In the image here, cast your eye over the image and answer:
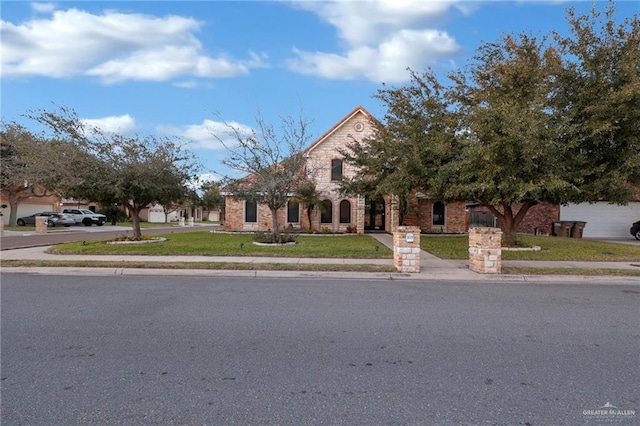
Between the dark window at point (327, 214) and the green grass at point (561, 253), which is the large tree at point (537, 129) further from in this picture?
the dark window at point (327, 214)

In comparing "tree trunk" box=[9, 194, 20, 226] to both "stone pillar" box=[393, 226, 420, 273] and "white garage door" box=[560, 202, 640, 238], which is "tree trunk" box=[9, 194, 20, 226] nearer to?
"stone pillar" box=[393, 226, 420, 273]

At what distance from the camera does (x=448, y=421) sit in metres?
3.29

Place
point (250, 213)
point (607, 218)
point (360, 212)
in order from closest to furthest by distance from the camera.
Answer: point (607, 218)
point (360, 212)
point (250, 213)

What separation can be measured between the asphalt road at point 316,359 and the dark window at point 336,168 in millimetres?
20097

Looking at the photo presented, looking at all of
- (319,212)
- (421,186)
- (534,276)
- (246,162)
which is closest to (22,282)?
(246,162)

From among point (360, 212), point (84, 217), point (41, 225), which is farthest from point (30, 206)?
point (360, 212)

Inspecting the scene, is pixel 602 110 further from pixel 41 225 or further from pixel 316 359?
pixel 41 225

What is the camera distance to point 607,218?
26859 millimetres

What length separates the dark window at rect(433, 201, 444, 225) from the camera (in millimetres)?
28312

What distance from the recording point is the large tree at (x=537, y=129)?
12906mm

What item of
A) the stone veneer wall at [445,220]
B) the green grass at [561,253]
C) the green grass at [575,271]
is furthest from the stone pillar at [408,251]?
the stone veneer wall at [445,220]

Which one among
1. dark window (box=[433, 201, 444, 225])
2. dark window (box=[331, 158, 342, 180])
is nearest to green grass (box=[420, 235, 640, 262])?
dark window (box=[433, 201, 444, 225])

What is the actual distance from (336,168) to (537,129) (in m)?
16.4

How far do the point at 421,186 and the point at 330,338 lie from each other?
1254 cm
